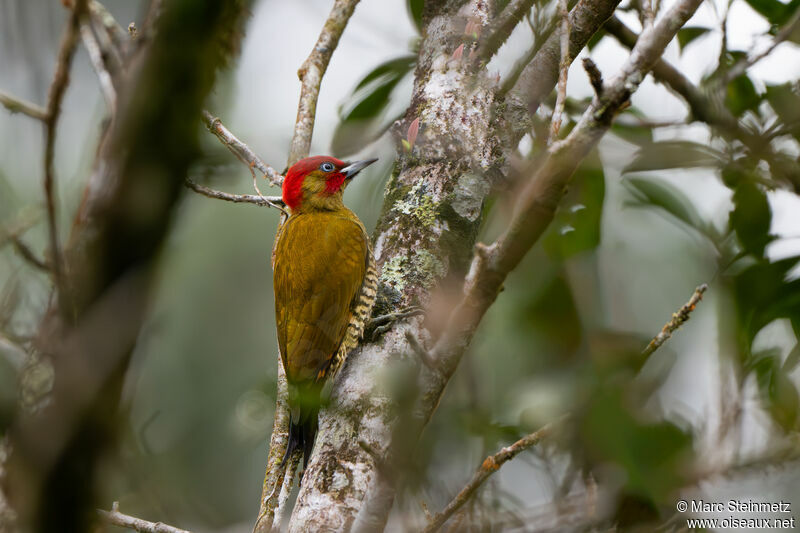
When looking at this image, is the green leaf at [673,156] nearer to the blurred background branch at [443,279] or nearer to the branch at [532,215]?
the blurred background branch at [443,279]

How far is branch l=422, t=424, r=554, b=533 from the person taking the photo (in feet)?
4.12

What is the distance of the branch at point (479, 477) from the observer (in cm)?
125

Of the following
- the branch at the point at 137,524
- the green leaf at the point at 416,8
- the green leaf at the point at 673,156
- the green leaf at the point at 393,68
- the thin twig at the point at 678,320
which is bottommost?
the branch at the point at 137,524

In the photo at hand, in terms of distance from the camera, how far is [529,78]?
94.7 inches

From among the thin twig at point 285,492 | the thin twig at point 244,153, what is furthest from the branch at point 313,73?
the thin twig at point 285,492

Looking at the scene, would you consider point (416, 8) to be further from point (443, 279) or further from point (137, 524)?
point (137, 524)

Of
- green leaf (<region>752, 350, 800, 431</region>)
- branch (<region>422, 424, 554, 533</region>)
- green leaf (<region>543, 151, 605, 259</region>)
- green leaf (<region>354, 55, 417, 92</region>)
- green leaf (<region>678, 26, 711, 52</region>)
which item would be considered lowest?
branch (<region>422, 424, 554, 533</region>)

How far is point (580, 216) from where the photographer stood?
1990 millimetres

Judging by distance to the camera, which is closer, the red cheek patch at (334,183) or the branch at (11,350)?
the branch at (11,350)

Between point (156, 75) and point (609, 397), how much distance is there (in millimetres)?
956

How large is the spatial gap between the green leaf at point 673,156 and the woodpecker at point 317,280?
1.00 metres

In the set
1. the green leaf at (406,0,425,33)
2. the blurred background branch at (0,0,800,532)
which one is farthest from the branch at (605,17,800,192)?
the green leaf at (406,0,425,33)

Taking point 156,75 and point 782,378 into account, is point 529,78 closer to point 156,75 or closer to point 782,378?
point 782,378

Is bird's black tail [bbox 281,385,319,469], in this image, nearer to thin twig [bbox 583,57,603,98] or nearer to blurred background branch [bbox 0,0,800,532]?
blurred background branch [bbox 0,0,800,532]
